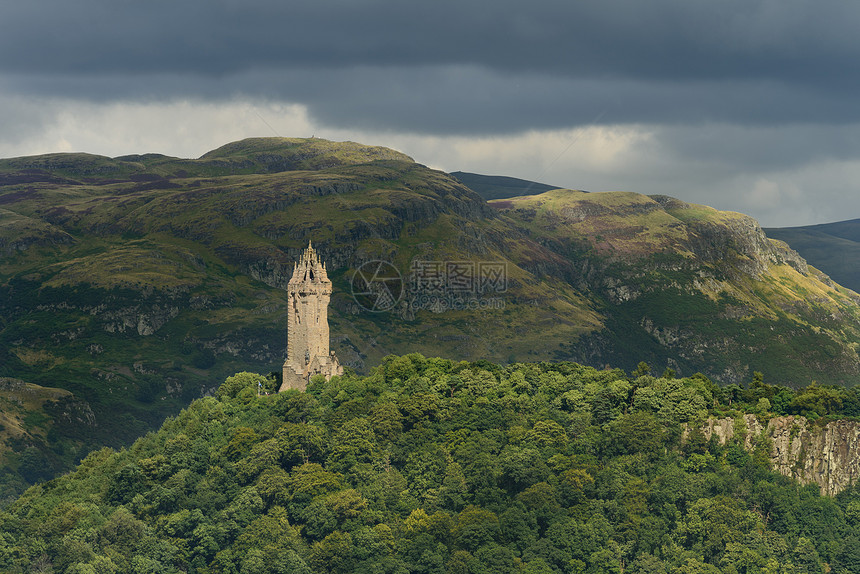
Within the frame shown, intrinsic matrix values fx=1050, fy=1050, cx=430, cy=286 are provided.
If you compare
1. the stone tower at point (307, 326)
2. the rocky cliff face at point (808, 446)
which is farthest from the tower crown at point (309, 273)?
the rocky cliff face at point (808, 446)

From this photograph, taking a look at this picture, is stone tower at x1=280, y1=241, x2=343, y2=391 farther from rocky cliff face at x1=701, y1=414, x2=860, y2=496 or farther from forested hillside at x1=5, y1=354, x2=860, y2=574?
rocky cliff face at x1=701, y1=414, x2=860, y2=496

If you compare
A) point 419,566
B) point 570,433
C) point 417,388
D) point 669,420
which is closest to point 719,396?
point 669,420

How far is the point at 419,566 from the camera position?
133375mm

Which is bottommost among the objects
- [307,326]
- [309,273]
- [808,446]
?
[808,446]

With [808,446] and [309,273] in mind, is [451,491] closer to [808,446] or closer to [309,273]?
[309,273]

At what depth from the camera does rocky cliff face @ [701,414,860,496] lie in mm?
156000

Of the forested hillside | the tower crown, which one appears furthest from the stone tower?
the forested hillside

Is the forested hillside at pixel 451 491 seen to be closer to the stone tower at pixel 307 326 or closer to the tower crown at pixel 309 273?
the stone tower at pixel 307 326

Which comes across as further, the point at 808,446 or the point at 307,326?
the point at 307,326

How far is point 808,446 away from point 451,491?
178 feet

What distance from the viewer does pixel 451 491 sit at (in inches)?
5891

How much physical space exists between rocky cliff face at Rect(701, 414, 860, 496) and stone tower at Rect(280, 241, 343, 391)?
6296 cm

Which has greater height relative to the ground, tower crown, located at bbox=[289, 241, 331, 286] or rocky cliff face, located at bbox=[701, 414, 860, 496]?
tower crown, located at bbox=[289, 241, 331, 286]

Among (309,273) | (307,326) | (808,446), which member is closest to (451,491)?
(307,326)
